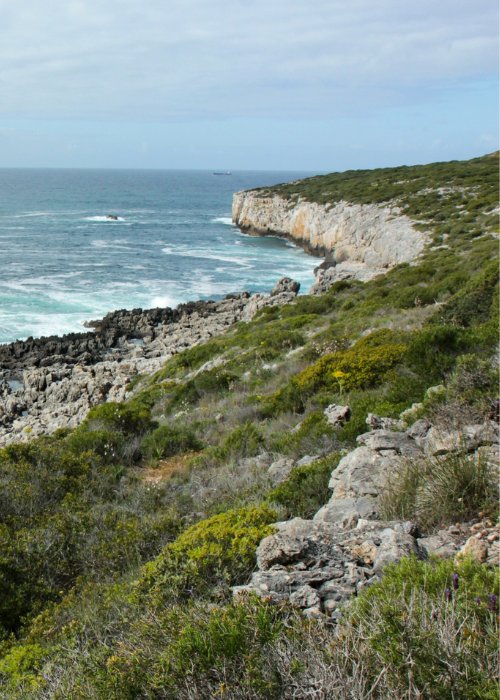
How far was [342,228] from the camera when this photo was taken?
49.3 meters

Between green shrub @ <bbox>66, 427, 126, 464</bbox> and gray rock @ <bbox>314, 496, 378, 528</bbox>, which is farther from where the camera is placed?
green shrub @ <bbox>66, 427, 126, 464</bbox>

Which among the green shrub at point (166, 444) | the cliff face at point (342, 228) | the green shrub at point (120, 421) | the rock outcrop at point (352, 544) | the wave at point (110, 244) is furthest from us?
the wave at point (110, 244)

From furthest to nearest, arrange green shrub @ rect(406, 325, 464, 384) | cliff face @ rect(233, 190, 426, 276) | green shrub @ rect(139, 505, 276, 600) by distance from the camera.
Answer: cliff face @ rect(233, 190, 426, 276) → green shrub @ rect(406, 325, 464, 384) → green shrub @ rect(139, 505, 276, 600)

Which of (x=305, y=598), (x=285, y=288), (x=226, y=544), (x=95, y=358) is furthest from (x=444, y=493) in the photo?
(x=285, y=288)

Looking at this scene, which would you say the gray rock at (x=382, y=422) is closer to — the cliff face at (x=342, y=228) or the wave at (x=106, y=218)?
the cliff face at (x=342, y=228)

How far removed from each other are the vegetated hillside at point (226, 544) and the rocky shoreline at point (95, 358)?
5.98 meters

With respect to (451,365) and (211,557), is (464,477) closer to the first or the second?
(211,557)

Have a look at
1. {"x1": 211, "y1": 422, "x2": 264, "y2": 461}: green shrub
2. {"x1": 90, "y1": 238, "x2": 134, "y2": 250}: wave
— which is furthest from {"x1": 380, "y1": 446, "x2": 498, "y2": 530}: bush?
{"x1": 90, "y1": 238, "x2": 134, "y2": 250}: wave

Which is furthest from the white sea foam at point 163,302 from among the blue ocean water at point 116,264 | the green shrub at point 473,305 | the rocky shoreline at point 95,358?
the green shrub at point 473,305

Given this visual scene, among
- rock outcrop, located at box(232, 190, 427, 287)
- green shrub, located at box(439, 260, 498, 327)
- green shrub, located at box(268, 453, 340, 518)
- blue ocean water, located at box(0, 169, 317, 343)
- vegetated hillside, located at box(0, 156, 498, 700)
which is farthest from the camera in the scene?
rock outcrop, located at box(232, 190, 427, 287)

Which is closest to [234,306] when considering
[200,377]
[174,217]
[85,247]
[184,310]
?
[184,310]

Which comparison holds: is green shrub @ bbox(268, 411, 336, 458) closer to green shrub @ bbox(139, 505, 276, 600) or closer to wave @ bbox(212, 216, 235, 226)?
green shrub @ bbox(139, 505, 276, 600)

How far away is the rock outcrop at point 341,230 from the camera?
126 ft

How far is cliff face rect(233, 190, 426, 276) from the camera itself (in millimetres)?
39403
